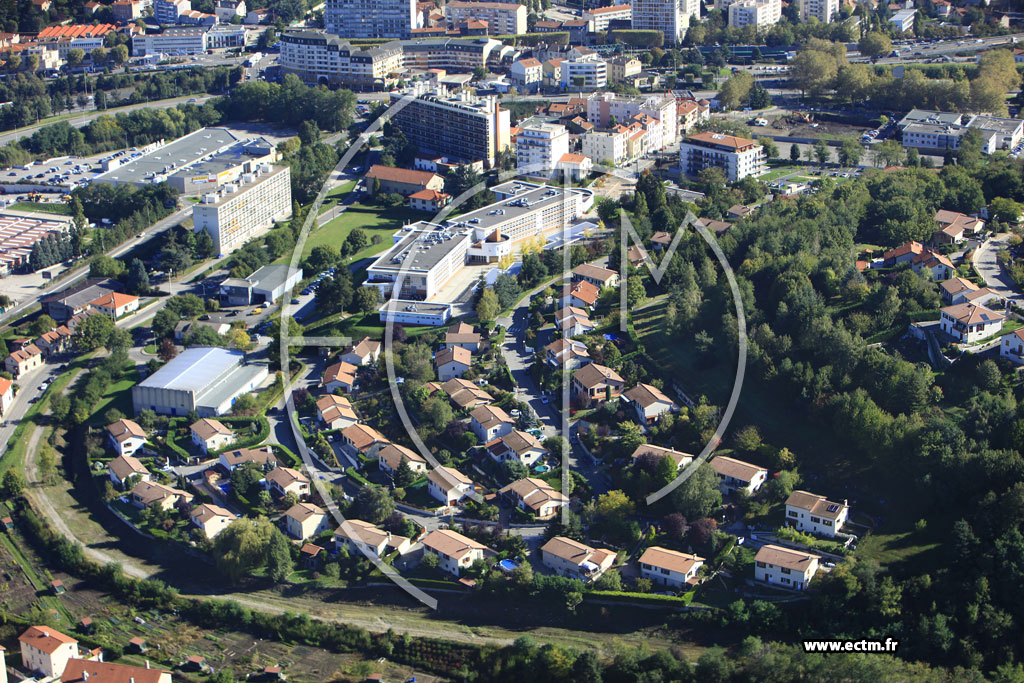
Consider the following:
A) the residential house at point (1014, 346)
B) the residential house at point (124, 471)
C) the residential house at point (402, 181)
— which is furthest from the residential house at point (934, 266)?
the residential house at point (124, 471)

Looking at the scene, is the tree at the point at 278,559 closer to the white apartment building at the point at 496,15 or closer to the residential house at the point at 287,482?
the residential house at the point at 287,482

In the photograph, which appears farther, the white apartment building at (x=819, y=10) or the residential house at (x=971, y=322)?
the white apartment building at (x=819, y=10)

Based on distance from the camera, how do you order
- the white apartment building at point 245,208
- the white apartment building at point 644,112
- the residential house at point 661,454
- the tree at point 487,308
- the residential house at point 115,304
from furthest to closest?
the white apartment building at point 644,112 → the white apartment building at point 245,208 → the residential house at point 115,304 → the tree at point 487,308 → the residential house at point 661,454

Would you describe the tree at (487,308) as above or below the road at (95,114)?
below

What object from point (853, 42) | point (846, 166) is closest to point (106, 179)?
point (846, 166)

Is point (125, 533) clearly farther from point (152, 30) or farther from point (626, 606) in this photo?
point (152, 30)

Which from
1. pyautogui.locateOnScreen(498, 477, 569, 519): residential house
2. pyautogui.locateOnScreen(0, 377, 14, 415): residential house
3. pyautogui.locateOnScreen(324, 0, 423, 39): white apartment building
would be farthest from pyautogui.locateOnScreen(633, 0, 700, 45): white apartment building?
pyautogui.locateOnScreen(498, 477, 569, 519): residential house

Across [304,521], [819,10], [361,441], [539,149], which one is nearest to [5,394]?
[361,441]
